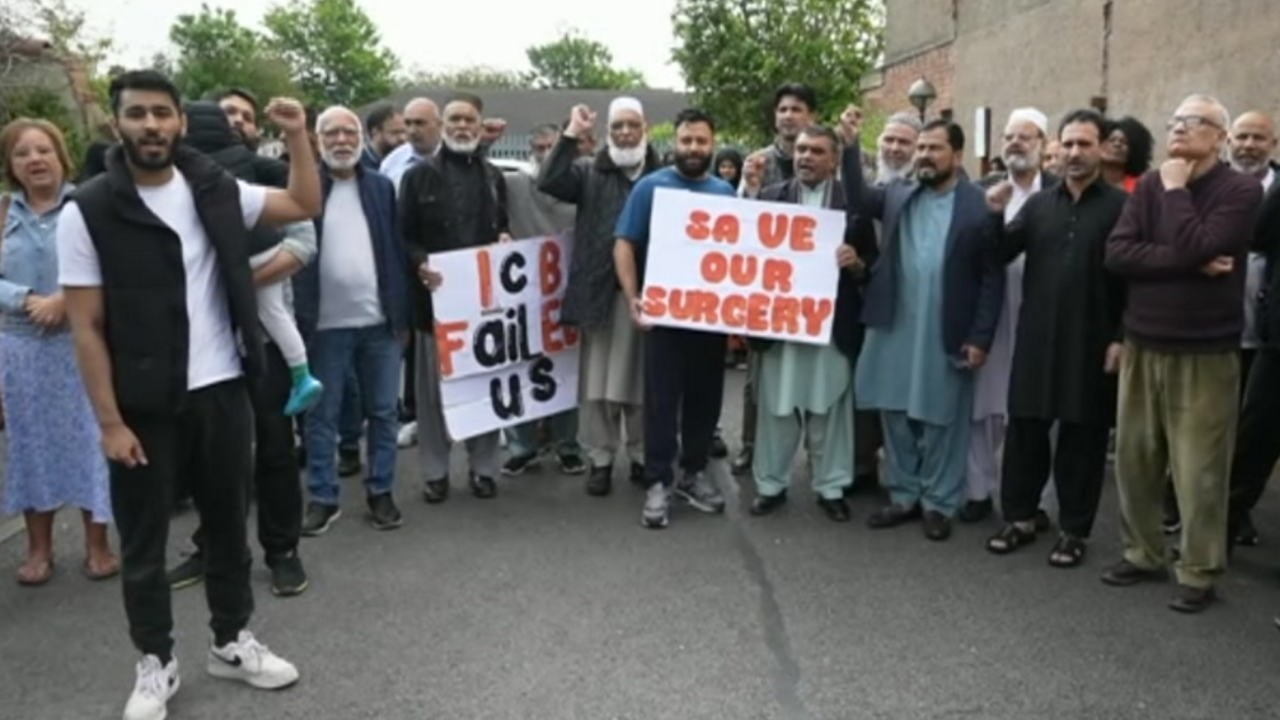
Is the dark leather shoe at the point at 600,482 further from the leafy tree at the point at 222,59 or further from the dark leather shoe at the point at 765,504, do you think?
the leafy tree at the point at 222,59

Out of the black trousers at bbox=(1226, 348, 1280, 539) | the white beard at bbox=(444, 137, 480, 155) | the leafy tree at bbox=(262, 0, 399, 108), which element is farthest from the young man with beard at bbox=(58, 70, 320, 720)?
the leafy tree at bbox=(262, 0, 399, 108)

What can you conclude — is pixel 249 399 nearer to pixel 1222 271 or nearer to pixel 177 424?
pixel 177 424

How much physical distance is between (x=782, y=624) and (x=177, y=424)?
Answer: 244cm

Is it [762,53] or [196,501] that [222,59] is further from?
[196,501]

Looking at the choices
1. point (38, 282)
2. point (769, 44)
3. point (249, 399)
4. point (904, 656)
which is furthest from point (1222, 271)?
point (769, 44)

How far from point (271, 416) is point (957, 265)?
10.6 ft

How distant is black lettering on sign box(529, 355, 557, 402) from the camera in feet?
20.2

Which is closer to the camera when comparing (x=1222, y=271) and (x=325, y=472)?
(x=1222, y=271)

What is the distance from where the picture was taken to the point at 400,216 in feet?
18.4

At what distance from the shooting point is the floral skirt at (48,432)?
4707mm

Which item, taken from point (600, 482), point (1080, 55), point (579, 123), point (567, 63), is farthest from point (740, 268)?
point (567, 63)

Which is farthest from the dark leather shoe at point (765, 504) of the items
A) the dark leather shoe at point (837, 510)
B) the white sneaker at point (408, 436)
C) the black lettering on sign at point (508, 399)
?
the white sneaker at point (408, 436)

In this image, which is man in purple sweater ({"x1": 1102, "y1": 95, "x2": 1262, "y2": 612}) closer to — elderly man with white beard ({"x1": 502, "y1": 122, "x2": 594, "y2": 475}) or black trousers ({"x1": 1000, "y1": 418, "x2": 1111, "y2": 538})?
black trousers ({"x1": 1000, "y1": 418, "x2": 1111, "y2": 538})

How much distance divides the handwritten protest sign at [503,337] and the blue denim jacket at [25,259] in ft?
5.83
